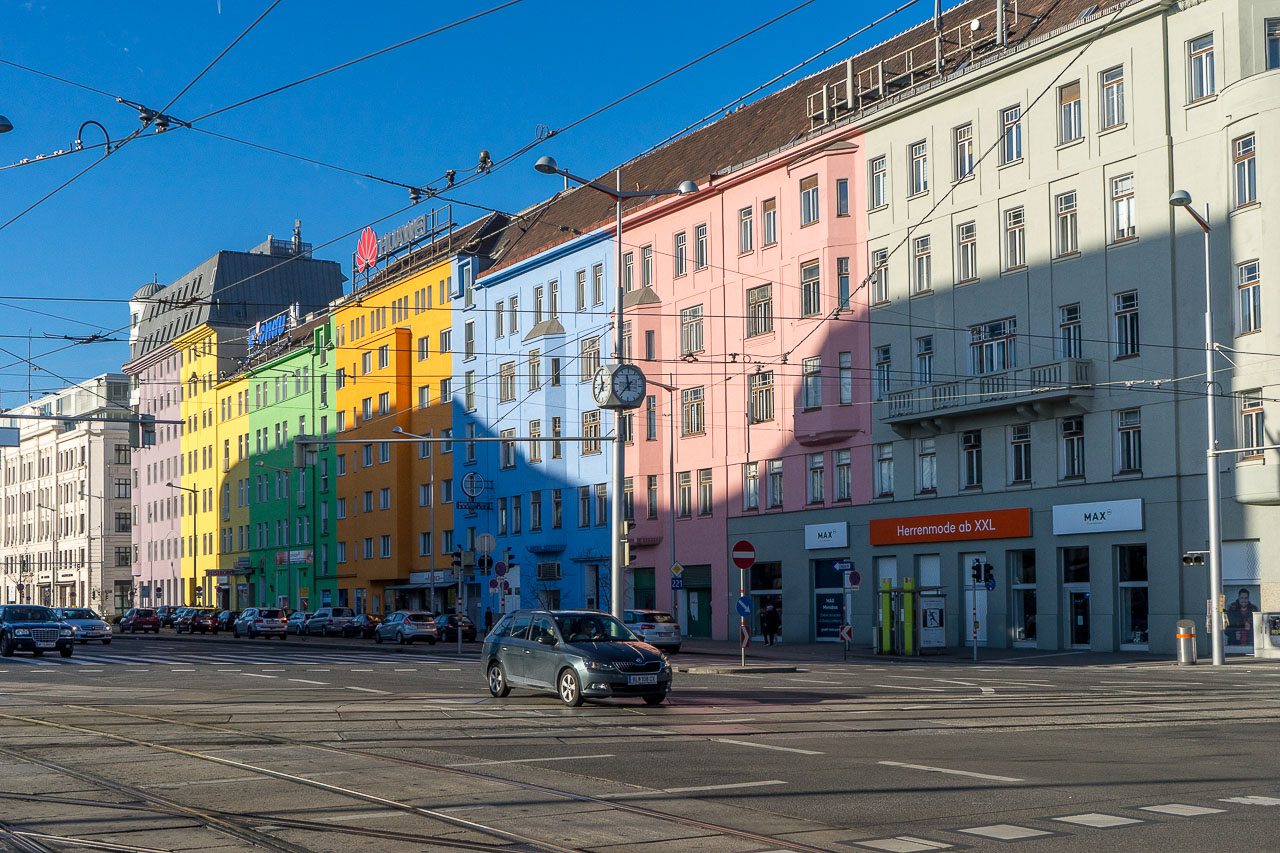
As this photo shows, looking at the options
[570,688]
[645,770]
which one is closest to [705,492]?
[570,688]

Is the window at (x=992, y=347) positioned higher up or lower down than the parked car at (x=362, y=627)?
higher up

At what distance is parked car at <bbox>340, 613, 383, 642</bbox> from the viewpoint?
67688 millimetres

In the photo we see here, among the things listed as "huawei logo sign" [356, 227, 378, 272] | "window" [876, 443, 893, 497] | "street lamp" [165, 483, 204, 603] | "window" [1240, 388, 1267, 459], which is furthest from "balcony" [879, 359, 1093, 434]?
"street lamp" [165, 483, 204, 603]

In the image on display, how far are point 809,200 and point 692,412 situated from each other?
33.2 ft

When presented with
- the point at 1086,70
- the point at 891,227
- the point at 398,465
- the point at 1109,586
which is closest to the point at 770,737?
the point at 1109,586

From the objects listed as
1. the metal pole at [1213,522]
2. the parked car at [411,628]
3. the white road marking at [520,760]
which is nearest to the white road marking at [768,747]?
the white road marking at [520,760]

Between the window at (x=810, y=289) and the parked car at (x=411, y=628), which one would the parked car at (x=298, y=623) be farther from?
the window at (x=810, y=289)

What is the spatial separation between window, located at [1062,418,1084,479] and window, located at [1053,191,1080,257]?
4.66 m

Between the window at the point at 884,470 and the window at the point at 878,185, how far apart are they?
7.71 metres

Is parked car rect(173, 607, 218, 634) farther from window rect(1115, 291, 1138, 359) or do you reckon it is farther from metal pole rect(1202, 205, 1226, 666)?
metal pole rect(1202, 205, 1226, 666)

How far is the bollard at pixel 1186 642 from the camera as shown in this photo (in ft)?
116

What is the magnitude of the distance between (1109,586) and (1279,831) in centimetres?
3196

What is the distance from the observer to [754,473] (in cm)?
5503

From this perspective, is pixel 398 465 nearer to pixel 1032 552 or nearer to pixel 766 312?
pixel 766 312
